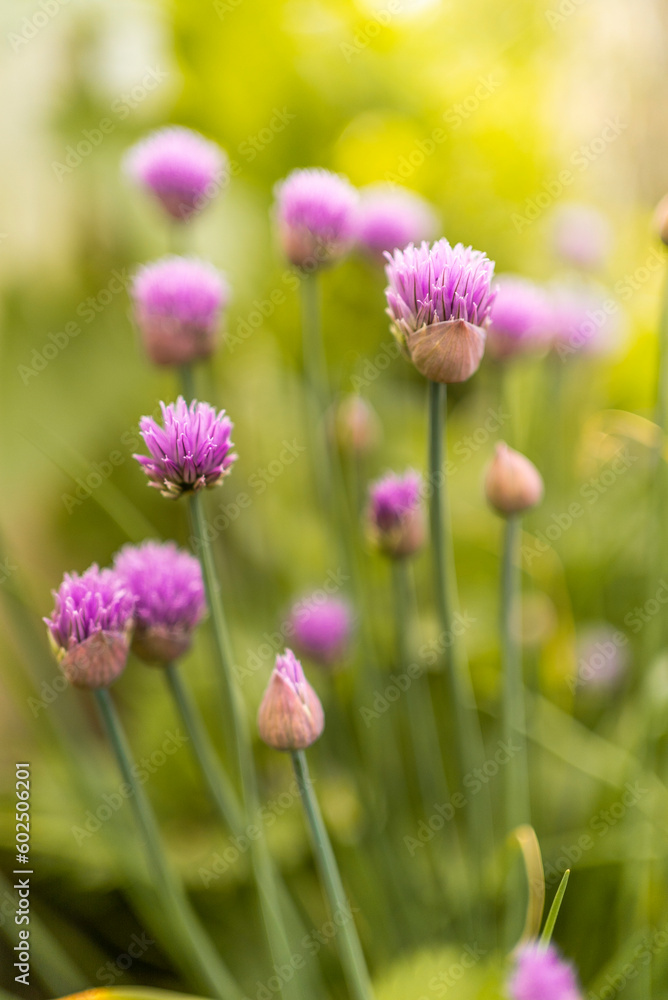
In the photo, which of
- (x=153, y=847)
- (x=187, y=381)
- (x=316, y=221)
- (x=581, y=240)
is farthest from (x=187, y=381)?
(x=581, y=240)

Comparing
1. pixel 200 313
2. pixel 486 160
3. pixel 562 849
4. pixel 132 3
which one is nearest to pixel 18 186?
pixel 132 3

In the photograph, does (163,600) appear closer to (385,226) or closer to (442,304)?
(442,304)

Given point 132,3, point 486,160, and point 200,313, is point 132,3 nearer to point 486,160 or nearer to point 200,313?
point 486,160

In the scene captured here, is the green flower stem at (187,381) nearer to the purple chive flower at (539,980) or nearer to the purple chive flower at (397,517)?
the purple chive flower at (397,517)

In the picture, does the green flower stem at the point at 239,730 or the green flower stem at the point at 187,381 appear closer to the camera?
the green flower stem at the point at 239,730

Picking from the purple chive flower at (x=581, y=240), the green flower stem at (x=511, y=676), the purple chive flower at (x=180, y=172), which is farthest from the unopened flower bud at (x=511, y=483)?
the purple chive flower at (x=581, y=240)

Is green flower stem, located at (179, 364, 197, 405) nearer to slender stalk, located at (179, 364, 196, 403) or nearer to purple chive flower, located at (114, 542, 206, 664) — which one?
slender stalk, located at (179, 364, 196, 403)
